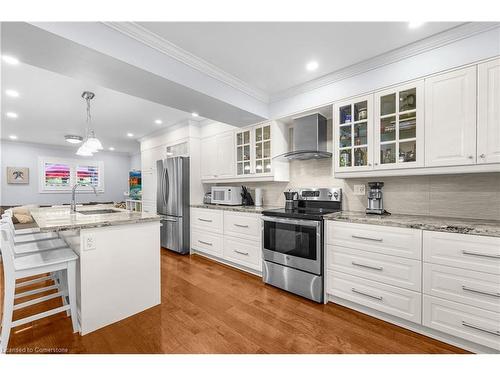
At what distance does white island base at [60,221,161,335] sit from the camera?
5.86 ft

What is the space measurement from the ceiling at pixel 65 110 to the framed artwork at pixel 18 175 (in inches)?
35.0

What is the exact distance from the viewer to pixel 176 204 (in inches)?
153

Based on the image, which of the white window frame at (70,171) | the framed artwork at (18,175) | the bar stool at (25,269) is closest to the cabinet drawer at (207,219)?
the bar stool at (25,269)

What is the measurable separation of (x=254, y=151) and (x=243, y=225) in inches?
44.1

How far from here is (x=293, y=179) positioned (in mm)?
3236

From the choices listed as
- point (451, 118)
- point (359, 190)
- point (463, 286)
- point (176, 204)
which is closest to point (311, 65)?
point (451, 118)

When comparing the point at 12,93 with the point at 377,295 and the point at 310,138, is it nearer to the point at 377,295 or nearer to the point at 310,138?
the point at 310,138

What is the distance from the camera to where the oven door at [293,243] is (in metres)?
2.25

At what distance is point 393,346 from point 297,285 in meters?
0.94

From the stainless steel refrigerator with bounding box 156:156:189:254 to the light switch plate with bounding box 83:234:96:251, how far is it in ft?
6.62

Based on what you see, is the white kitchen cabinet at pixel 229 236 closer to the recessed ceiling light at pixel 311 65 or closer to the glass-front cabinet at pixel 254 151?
the glass-front cabinet at pixel 254 151

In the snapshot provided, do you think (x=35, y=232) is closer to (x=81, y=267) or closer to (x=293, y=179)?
(x=81, y=267)

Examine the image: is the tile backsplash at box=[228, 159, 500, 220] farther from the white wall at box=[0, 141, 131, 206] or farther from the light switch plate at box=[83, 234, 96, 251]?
the white wall at box=[0, 141, 131, 206]
